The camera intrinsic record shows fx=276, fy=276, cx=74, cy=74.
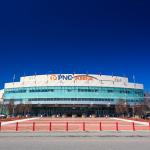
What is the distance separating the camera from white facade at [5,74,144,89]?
11338 centimetres

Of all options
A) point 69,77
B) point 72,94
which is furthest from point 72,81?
point 72,94

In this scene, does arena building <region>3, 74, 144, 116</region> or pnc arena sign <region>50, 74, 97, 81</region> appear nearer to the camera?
arena building <region>3, 74, 144, 116</region>

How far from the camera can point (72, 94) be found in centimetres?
11194

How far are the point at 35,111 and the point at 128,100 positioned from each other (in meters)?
39.3

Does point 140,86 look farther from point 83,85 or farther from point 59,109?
point 59,109

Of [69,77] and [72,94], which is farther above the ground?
[69,77]

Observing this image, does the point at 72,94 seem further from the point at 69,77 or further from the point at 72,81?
the point at 69,77

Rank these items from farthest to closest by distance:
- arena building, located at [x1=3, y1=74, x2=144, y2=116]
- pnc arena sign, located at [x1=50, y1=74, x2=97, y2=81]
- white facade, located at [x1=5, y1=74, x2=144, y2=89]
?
pnc arena sign, located at [x1=50, y1=74, x2=97, y2=81]
white facade, located at [x1=5, y1=74, x2=144, y2=89]
arena building, located at [x1=3, y1=74, x2=144, y2=116]

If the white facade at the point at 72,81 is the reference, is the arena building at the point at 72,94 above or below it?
below

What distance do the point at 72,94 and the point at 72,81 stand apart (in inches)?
213

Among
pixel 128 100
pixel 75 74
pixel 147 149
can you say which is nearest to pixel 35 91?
pixel 75 74

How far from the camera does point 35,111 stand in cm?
11338

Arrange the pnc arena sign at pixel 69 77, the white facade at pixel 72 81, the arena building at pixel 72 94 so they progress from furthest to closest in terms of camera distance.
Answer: the pnc arena sign at pixel 69 77 → the white facade at pixel 72 81 → the arena building at pixel 72 94

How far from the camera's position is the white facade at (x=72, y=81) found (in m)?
113
